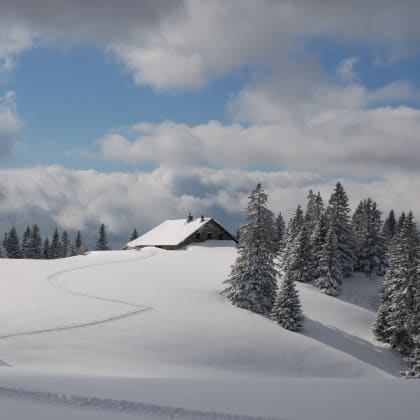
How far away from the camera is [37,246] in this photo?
93.9 metres

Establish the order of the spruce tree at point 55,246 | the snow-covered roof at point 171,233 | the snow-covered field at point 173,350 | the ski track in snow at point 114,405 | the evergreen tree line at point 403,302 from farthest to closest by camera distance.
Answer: the spruce tree at point 55,246, the snow-covered roof at point 171,233, the evergreen tree line at point 403,302, the snow-covered field at point 173,350, the ski track in snow at point 114,405

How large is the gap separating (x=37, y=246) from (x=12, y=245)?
5.14m

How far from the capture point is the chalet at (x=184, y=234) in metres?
72.6

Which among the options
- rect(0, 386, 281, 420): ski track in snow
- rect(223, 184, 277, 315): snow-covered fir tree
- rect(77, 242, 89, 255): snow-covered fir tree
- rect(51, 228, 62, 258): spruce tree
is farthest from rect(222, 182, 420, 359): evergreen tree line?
rect(51, 228, 62, 258): spruce tree

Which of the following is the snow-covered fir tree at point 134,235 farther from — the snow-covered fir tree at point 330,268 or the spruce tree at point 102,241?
the snow-covered fir tree at point 330,268

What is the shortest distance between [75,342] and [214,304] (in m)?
15.2

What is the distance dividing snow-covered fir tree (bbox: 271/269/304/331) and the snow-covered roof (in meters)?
36.1

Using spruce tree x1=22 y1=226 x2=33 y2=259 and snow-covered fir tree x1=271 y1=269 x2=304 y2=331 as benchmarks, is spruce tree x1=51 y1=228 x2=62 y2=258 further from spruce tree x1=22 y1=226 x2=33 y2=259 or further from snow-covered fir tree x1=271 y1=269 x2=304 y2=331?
snow-covered fir tree x1=271 y1=269 x2=304 y2=331

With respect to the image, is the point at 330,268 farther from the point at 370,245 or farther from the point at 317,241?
the point at 370,245

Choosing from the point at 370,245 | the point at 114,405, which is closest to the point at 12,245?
the point at 370,245

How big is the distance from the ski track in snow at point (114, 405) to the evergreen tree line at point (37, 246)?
80.0m

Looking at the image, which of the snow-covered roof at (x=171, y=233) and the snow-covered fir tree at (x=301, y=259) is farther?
the snow-covered roof at (x=171, y=233)

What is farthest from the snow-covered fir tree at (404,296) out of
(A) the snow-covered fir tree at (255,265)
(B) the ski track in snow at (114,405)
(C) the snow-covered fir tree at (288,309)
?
(B) the ski track in snow at (114,405)

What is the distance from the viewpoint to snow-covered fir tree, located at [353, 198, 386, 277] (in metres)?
60.2
